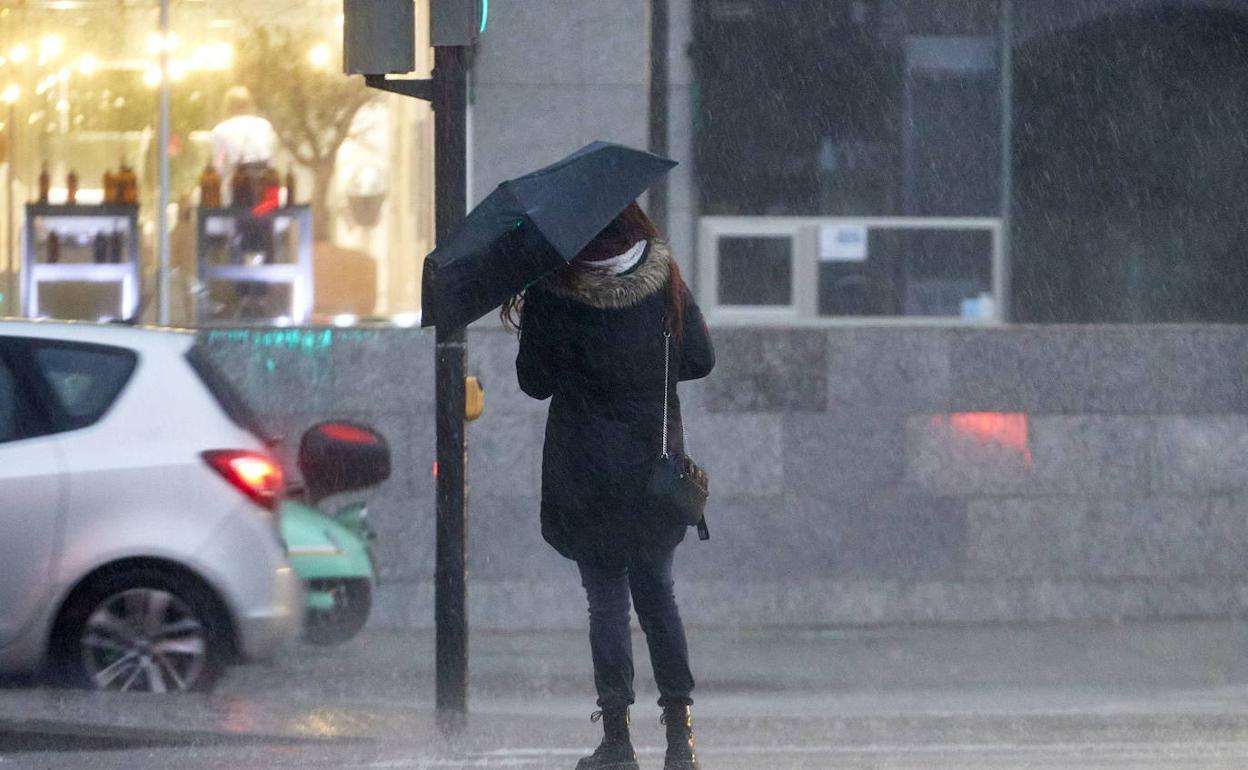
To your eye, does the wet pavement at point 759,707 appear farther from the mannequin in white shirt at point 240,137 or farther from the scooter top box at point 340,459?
the mannequin in white shirt at point 240,137

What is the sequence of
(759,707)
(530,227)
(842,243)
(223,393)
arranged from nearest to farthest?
1. (530,227)
2. (223,393)
3. (759,707)
4. (842,243)

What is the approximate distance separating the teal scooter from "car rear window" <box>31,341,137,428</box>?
1.10 metres

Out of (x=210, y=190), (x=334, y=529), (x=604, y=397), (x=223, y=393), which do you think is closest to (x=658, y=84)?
(x=210, y=190)

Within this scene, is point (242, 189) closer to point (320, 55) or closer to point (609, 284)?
point (320, 55)

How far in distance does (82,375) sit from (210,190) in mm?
3503

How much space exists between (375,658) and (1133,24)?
18.1 feet

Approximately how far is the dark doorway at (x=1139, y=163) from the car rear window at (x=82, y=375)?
5.39m

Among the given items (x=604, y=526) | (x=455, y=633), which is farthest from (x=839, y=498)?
(x=604, y=526)

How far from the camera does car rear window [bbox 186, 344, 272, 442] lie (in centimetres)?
681

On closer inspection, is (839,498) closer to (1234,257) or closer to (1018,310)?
(1018,310)

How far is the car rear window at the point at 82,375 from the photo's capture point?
21.8ft

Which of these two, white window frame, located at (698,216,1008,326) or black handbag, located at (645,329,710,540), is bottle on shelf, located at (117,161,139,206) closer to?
white window frame, located at (698,216,1008,326)

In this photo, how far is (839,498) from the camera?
9.77 metres

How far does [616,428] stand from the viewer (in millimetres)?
4805
